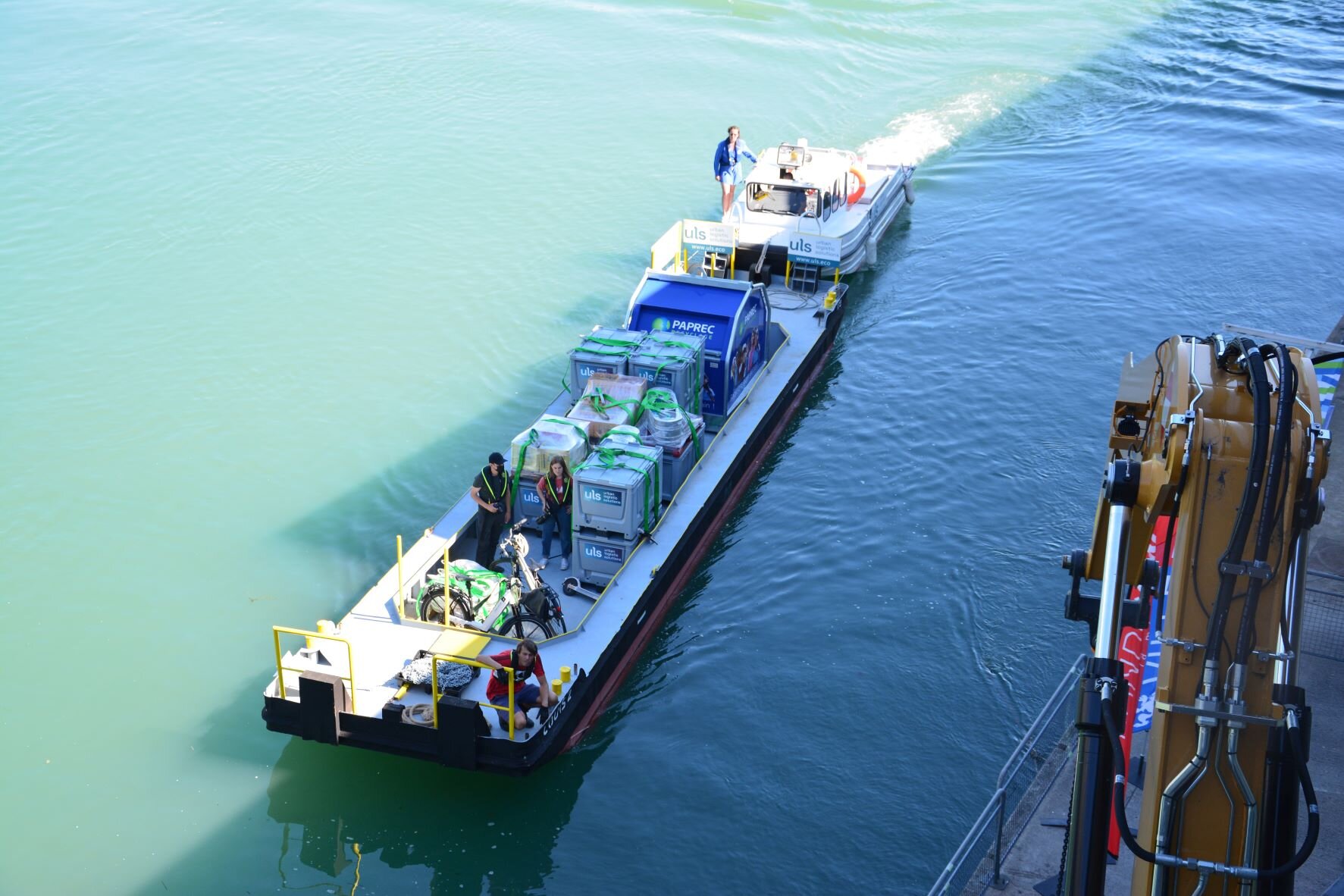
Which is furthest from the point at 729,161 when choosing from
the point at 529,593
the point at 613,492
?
the point at 529,593

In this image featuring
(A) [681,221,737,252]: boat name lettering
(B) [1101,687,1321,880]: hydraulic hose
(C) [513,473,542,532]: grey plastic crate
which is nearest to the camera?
(B) [1101,687,1321,880]: hydraulic hose

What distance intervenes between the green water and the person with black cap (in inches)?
87.4

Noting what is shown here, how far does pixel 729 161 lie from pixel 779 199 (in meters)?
1.31

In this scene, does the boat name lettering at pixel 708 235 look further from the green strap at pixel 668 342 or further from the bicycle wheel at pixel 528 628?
the bicycle wheel at pixel 528 628

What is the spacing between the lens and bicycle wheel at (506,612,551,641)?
14.4 metres

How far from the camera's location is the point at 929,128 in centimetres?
3356

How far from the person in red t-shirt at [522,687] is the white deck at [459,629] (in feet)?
0.56

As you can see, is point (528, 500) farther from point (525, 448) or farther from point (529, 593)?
point (529, 593)

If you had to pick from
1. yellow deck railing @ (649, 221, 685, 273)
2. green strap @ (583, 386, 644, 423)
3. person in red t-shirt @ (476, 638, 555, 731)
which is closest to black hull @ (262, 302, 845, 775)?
person in red t-shirt @ (476, 638, 555, 731)

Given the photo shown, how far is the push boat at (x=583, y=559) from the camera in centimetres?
1298

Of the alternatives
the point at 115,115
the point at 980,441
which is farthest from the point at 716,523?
the point at 115,115

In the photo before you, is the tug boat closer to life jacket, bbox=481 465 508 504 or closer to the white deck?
the white deck

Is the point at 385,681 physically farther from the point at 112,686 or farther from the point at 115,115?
the point at 115,115

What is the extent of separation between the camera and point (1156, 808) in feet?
22.4
